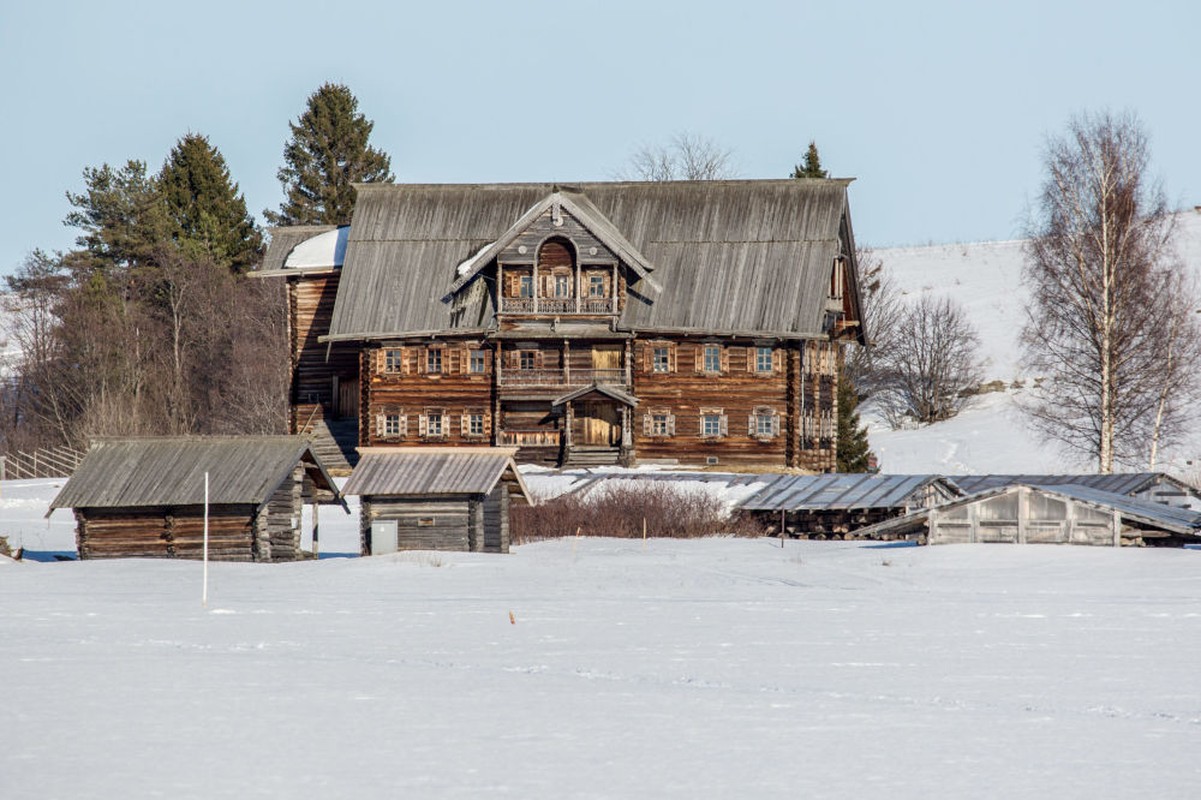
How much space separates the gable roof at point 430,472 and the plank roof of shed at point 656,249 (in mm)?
17528

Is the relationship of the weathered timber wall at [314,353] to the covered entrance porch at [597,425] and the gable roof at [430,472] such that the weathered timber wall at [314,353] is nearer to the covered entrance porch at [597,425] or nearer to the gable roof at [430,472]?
the covered entrance porch at [597,425]

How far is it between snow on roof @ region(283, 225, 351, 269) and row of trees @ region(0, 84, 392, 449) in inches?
500

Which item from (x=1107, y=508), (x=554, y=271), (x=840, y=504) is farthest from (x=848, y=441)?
(x=1107, y=508)

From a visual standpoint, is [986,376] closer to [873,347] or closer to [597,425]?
[873,347]

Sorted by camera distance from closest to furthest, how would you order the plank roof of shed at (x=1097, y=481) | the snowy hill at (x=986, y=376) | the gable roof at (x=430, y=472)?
the gable roof at (x=430, y=472) → the plank roof of shed at (x=1097, y=481) → the snowy hill at (x=986, y=376)

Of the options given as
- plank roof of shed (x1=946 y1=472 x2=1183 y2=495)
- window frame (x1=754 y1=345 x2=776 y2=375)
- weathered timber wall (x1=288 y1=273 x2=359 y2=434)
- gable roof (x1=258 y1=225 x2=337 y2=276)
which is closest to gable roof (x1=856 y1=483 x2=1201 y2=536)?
plank roof of shed (x1=946 y1=472 x2=1183 y2=495)

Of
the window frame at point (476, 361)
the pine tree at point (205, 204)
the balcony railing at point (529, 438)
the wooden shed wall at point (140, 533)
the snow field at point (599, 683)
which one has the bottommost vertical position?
the snow field at point (599, 683)

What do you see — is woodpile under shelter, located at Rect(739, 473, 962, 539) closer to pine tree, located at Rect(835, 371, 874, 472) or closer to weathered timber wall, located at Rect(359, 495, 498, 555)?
weathered timber wall, located at Rect(359, 495, 498, 555)

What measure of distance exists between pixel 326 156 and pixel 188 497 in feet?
153

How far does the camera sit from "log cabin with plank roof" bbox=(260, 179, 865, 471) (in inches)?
2105

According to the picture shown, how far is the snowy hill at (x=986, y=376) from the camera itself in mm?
61312

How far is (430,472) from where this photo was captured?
3625cm

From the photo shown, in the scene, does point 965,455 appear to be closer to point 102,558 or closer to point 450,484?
point 450,484

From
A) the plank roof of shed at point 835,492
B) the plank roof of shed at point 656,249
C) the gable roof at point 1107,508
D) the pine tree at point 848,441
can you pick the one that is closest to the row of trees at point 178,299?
the plank roof of shed at point 656,249
